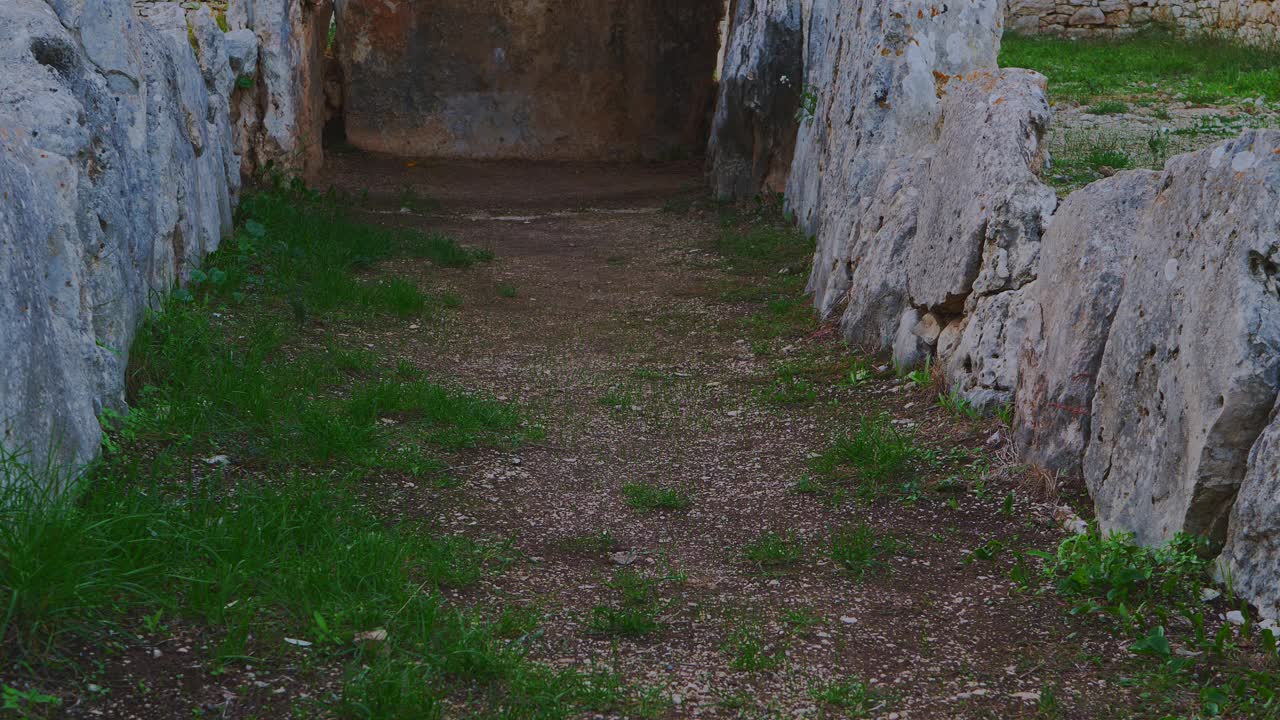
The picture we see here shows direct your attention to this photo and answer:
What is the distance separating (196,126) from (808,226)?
4.40 m

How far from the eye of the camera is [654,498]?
14.4ft

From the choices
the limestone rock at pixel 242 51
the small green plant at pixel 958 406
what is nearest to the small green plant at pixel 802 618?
the small green plant at pixel 958 406

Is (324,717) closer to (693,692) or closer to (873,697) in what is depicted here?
(693,692)

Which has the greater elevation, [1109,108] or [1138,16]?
[1138,16]

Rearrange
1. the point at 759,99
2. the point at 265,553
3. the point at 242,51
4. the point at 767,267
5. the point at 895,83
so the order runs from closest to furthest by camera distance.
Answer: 1. the point at 265,553
2. the point at 895,83
3. the point at 767,267
4. the point at 242,51
5. the point at 759,99

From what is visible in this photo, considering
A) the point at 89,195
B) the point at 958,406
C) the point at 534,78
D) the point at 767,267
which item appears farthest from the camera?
the point at 534,78

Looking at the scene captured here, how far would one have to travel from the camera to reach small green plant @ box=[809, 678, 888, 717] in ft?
9.65

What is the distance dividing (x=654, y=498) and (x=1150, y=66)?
31.2 ft

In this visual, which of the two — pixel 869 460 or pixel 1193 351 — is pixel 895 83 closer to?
pixel 869 460

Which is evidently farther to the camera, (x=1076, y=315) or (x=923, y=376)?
(x=923, y=376)

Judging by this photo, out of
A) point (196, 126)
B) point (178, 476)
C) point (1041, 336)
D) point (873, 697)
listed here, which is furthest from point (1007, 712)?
point (196, 126)

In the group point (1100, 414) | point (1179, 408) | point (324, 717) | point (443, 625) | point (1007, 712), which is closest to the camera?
point (324, 717)

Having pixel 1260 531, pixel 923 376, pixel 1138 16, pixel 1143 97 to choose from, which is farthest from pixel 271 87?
pixel 1138 16

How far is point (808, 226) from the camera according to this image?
878 centimetres
